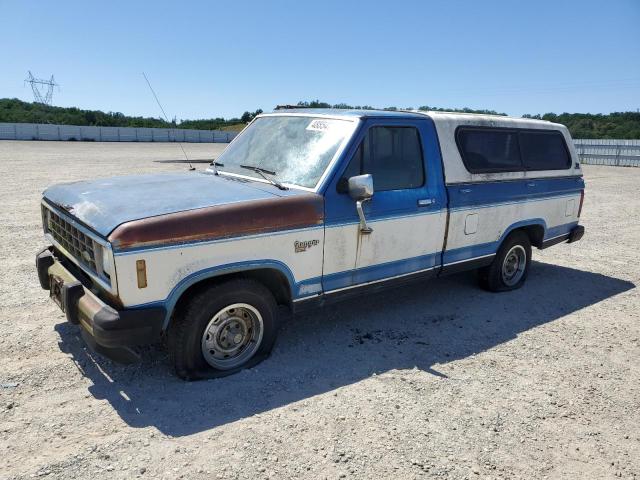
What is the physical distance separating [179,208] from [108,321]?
892mm

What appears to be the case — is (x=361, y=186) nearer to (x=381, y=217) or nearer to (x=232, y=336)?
(x=381, y=217)

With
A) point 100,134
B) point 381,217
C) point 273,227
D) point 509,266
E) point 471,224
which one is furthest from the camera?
point 100,134

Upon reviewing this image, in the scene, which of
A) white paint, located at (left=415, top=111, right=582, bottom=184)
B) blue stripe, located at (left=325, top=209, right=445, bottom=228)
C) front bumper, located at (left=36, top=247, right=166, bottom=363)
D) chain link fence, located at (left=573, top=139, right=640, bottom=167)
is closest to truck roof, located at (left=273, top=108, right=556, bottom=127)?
white paint, located at (left=415, top=111, right=582, bottom=184)

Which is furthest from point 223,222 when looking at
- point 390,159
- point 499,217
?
point 499,217

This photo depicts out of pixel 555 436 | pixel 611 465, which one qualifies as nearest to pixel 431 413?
pixel 555 436

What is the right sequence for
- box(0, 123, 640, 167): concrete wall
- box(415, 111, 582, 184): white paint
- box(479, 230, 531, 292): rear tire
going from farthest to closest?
box(0, 123, 640, 167): concrete wall, box(479, 230, 531, 292): rear tire, box(415, 111, 582, 184): white paint

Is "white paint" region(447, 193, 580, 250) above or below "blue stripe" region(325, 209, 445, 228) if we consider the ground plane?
below

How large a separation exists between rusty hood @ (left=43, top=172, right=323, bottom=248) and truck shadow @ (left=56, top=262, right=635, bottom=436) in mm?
1189

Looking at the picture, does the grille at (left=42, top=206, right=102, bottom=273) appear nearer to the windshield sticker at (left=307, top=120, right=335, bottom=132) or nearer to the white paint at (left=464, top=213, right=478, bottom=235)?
the windshield sticker at (left=307, top=120, right=335, bottom=132)

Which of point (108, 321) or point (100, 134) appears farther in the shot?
point (100, 134)

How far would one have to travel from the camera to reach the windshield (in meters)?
4.29

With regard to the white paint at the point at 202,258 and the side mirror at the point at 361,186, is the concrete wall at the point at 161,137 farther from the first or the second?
the white paint at the point at 202,258

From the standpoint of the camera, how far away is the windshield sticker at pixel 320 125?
451cm

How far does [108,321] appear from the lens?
323 centimetres
